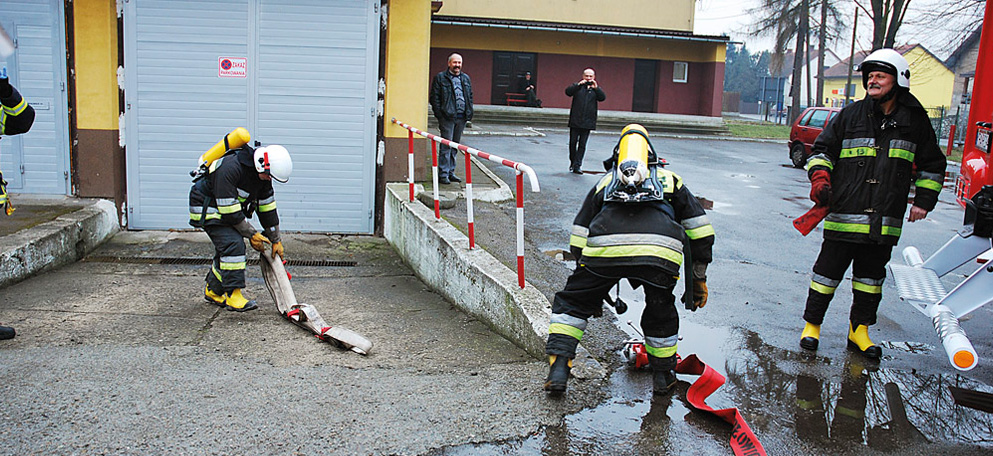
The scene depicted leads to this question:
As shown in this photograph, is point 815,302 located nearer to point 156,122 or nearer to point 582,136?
point 156,122

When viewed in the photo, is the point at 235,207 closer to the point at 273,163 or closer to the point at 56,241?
the point at 273,163

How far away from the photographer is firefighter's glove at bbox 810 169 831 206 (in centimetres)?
507

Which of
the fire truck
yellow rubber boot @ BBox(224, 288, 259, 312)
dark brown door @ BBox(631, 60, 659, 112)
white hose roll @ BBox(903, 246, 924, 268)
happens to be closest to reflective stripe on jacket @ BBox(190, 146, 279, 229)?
yellow rubber boot @ BBox(224, 288, 259, 312)

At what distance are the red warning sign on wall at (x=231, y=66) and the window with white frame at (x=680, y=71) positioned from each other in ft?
87.6

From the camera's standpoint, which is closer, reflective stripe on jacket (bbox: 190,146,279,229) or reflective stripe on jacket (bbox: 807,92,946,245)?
reflective stripe on jacket (bbox: 807,92,946,245)

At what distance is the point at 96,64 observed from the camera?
8938 millimetres

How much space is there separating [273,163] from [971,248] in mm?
4712

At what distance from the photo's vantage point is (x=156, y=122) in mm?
9125

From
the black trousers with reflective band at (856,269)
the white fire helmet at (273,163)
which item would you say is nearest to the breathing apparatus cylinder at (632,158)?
the black trousers with reflective band at (856,269)

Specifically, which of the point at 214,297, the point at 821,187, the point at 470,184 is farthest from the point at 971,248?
the point at 214,297

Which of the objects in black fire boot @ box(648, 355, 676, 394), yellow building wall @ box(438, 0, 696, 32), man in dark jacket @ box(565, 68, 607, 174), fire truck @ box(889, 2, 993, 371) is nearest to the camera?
black fire boot @ box(648, 355, 676, 394)

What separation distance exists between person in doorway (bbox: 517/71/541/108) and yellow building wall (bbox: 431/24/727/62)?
1.14 metres

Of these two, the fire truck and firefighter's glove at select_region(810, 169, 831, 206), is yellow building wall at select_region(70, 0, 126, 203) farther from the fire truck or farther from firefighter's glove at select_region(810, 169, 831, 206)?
the fire truck

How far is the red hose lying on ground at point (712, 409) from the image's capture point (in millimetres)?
3679
